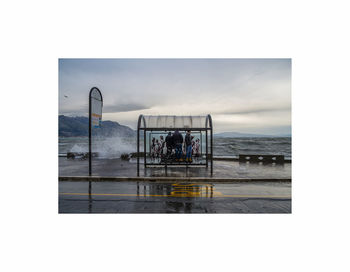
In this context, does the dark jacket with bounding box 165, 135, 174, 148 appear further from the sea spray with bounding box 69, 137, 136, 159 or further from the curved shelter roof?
the sea spray with bounding box 69, 137, 136, 159

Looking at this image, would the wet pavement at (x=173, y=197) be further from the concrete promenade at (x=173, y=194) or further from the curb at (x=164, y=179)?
the curb at (x=164, y=179)

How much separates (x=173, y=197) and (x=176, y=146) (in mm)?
4929

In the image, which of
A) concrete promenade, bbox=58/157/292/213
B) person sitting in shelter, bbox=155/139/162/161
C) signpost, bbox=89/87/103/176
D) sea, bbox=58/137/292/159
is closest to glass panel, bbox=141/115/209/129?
person sitting in shelter, bbox=155/139/162/161

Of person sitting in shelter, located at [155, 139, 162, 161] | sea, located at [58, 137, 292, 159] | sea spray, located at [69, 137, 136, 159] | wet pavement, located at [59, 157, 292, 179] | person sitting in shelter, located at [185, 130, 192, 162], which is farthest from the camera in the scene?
sea, located at [58, 137, 292, 159]

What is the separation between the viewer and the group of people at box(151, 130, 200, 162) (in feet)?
34.7

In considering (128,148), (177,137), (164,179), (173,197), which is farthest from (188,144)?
(128,148)

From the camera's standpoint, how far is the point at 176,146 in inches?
423

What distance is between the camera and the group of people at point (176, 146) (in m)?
10.6

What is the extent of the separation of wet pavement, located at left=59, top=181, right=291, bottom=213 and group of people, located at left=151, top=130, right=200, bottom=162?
3.30m

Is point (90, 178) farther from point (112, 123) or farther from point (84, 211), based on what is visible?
point (112, 123)

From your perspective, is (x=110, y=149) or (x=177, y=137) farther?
(x=110, y=149)

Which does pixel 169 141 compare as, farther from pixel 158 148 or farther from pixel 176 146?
pixel 158 148

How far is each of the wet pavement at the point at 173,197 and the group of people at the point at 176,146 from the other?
3.30 meters

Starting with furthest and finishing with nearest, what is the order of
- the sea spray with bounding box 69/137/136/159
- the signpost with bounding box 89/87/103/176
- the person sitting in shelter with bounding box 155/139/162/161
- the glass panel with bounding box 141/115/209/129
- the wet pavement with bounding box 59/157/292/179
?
the sea spray with bounding box 69/137/136/159, the person sitting in shelter with bounding box 155/139/162/161, the glass panel with bounding box 141/115/209/129, the wet pavement with bounding box 59/157/292/179, the signpost with bounding box 89/87/103/176
